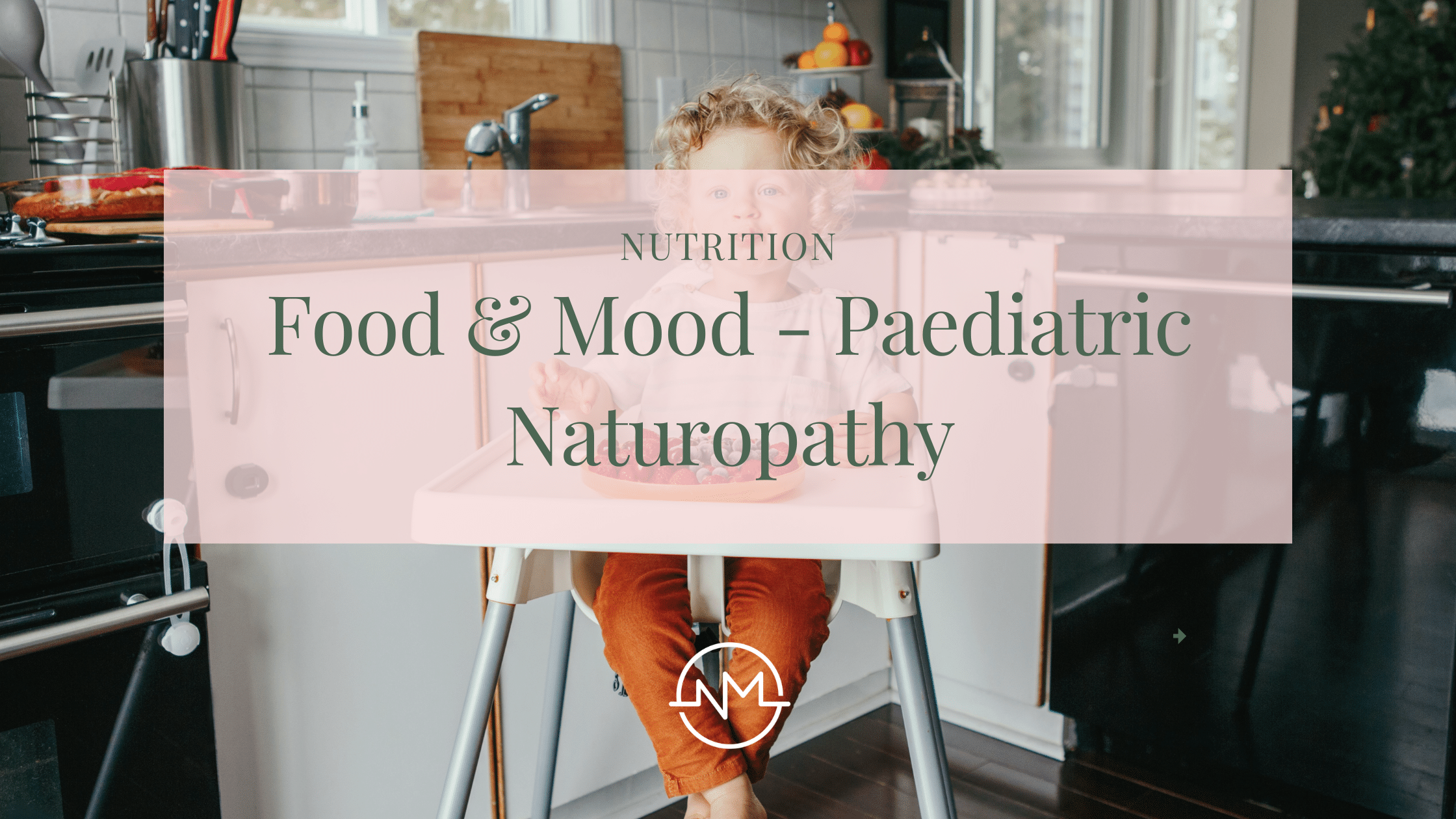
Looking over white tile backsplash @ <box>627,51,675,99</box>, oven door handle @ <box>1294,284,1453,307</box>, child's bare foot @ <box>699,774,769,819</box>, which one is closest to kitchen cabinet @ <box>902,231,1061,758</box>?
oven door handle @ <box>1294,284,1453,307</box>

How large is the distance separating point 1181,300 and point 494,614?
3.52ft

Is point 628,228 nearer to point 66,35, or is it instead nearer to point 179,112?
point 179,112

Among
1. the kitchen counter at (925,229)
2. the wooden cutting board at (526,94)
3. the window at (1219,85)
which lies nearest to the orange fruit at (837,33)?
the wooden cutting board at (526,94)

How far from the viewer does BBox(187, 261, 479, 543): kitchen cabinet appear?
1.16 m

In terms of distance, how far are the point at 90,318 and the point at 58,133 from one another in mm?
686

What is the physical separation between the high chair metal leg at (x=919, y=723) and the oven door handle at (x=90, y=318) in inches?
28.9

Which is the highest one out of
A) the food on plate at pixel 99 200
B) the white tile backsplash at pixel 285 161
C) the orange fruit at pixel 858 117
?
the orange fruit at pixel 858 117

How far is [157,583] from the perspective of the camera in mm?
1122

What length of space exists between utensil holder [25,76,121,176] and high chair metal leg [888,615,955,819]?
118cm

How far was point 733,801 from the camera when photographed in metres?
0.88

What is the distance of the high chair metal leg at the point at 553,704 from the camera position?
127 centimetres

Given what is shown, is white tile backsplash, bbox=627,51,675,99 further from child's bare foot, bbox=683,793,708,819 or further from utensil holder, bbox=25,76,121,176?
child's bare foot, bbox=683,793,708,819

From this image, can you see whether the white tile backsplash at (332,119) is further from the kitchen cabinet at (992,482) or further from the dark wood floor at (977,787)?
the dark wood floor at (977,787)

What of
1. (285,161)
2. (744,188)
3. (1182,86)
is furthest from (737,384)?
(1182,86)
